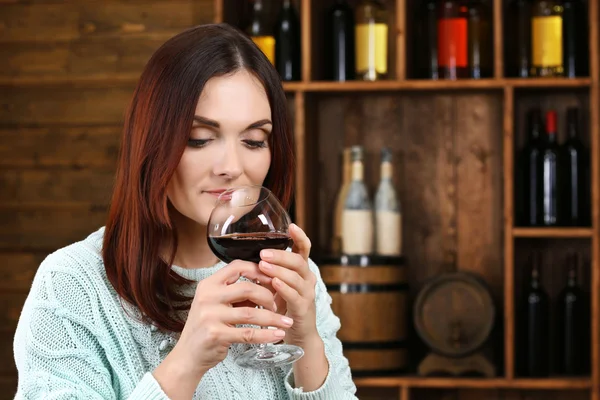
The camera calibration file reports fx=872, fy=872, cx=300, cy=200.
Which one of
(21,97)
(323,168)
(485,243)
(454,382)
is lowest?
(454,382)

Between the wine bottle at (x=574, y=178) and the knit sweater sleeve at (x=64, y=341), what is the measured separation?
77.9 inches

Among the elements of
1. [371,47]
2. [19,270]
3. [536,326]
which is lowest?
[536,326]

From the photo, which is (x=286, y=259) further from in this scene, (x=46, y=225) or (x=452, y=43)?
(x=46, y=225)

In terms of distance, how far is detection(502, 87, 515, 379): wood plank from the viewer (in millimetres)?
2854

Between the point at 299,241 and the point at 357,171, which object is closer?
the point at 299,241

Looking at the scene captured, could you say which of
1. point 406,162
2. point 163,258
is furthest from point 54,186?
point 163,258

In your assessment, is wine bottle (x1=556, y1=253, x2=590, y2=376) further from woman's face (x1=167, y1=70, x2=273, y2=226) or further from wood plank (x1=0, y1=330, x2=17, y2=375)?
wood plank (x1=0, y1=330, x2=17, y2=375)

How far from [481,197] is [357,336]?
72 centimetres

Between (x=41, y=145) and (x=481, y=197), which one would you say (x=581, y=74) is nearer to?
(x=481, y=197)

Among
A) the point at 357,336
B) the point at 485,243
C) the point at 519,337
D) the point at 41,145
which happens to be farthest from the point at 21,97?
the point at 519,337

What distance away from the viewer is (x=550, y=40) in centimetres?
288

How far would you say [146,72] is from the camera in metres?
1.38

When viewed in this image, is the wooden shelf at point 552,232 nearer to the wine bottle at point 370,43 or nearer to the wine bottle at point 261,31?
the wine bottle at point 370,43

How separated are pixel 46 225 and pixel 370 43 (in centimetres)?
141
